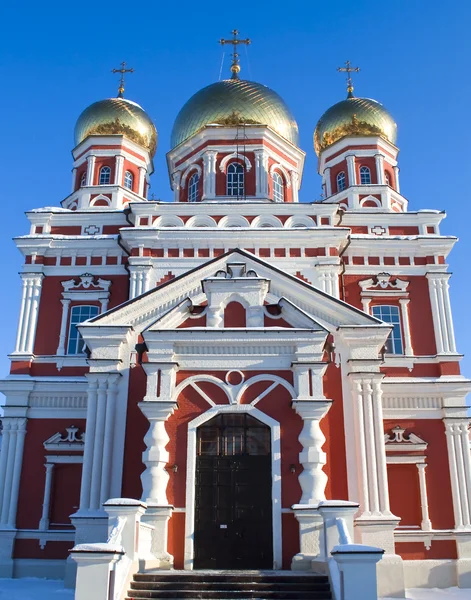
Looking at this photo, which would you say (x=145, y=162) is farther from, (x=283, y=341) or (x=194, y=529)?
(x=194, y=529)

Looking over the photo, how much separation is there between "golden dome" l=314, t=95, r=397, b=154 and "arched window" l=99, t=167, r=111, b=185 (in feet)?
21.8

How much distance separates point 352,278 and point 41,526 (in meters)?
9.41

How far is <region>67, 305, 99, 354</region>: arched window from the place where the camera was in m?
17.5

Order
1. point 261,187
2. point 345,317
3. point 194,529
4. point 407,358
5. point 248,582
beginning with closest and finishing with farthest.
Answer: point 248,582
point 194,529
point 345,317
point 407,358
point 261,187

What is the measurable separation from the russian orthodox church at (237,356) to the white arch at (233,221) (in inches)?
1.4

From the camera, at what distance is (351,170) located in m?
21.1

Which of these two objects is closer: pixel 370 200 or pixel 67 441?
pixel 67 441

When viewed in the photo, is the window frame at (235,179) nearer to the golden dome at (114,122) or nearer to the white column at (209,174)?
the white column at (209,174)

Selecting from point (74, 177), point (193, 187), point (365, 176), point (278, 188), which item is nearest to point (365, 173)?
point (365, 176)

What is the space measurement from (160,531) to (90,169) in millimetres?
12754

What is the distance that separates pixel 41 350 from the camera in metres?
17.4

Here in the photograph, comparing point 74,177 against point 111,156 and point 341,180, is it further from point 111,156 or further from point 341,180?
point 341,180

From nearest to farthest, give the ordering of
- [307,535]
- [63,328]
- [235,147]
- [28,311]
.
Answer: [307,535] < [63,328] < [28,311] < [235,147]

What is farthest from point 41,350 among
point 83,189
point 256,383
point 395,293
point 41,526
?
point 395,293
